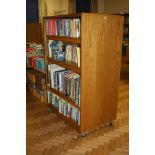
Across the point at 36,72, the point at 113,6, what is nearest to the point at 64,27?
the point at 36,72

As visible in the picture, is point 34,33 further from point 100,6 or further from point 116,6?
point 100,6

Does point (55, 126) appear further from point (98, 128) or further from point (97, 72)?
point (97, 72)

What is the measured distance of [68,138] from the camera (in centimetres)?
279

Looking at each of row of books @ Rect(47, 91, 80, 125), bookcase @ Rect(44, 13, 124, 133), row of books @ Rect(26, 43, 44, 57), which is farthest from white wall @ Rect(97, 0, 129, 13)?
row of books @ Rect(47, 91, 80, 125)

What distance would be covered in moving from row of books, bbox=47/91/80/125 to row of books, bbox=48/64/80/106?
5.7 inches

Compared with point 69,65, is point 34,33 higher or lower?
higher

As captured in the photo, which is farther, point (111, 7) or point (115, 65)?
point (111, 7)

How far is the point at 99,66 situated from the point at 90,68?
0.15 m

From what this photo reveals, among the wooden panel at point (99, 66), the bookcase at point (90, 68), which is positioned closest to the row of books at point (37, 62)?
the bookcase at point (90, 68)

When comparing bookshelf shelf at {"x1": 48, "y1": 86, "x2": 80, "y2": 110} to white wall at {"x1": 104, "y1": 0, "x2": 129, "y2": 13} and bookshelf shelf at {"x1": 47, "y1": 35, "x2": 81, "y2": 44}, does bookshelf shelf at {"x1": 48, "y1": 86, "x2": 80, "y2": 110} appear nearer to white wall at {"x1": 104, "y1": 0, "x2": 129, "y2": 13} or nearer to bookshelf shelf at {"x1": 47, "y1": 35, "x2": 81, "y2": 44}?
bookshelf shelf at {"x1": 47, "y1": 35, "x2": 81, "y2": 44}
